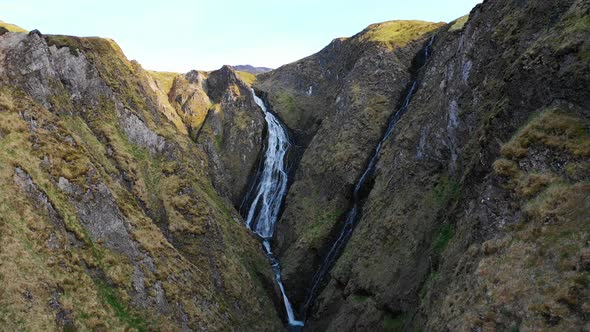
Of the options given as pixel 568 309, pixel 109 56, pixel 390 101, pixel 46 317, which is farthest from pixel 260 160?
pixel 568 309

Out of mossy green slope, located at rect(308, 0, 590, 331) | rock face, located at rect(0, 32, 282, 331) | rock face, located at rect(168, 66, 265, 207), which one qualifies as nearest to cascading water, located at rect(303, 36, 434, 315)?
mossy green slope, located at rect(308, 0, 590, 331)

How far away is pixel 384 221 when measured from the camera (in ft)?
145

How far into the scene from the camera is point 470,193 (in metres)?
29.2

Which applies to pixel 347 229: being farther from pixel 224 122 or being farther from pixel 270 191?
pixel 224 122

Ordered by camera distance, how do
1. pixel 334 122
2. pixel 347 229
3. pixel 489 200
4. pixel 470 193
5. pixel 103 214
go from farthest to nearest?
1. pixel 334 122
2. pixel 347 229
3. pixel 103 214
4. pixel 470 193
5. pixel 489 200

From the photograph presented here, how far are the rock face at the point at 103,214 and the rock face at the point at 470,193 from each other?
39.2 feet

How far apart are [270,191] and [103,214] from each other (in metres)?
35.4

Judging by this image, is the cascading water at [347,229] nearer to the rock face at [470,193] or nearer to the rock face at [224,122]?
the rock face at [470,193]

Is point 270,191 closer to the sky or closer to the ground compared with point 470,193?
closer to the ground

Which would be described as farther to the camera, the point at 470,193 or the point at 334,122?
the point at 334,122

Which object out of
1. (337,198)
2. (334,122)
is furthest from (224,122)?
(337,198)

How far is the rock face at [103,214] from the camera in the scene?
30.1 meters

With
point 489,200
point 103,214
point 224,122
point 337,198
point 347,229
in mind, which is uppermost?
point 224,122

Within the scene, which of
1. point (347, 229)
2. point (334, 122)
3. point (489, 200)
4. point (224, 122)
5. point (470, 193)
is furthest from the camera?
point (224, 122)
